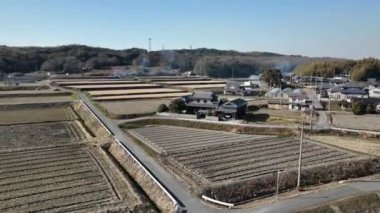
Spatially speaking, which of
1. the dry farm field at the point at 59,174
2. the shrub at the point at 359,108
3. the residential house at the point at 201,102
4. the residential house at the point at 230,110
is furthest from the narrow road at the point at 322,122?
the dry farm field at the point at 59,174

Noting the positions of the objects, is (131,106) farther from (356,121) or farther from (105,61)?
(105,61)

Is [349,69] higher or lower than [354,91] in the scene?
higher

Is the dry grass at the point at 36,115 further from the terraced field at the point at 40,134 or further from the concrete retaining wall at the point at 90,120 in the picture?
the terraced field at the point at 40,134

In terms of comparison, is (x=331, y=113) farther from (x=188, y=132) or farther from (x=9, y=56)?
(x=9, y=56)

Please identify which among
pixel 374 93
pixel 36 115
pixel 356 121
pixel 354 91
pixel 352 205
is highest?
pixel 354 91

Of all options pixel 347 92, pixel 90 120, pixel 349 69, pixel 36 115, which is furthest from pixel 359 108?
pixel 349 69

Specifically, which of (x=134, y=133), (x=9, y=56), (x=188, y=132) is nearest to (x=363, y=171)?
(x=188, y=132)

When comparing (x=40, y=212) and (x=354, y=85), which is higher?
(x=354, y=85)
